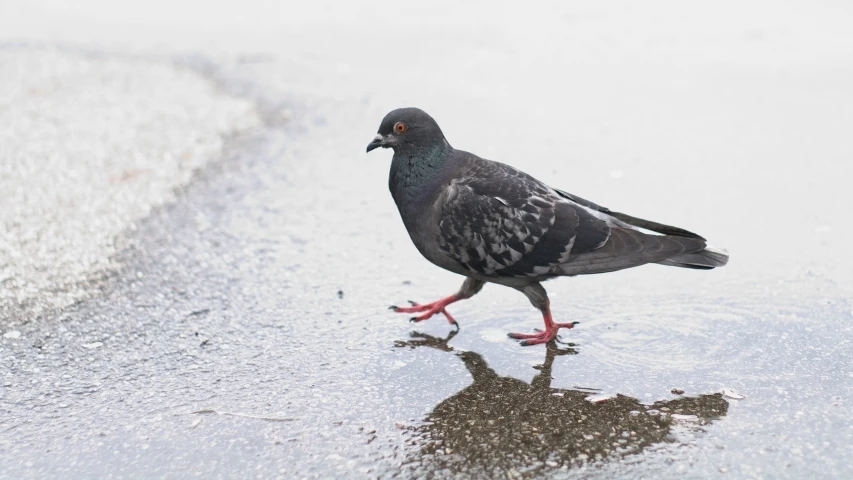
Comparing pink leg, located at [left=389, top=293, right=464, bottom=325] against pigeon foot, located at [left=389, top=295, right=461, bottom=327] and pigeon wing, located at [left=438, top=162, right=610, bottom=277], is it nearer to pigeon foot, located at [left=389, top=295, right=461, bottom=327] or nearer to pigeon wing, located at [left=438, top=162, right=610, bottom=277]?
pigeon foot, located at [left=389, top=295, right=461, bottom=327]

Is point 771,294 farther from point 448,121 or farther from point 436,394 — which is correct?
point 448,121

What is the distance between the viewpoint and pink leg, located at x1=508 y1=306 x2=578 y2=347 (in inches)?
188

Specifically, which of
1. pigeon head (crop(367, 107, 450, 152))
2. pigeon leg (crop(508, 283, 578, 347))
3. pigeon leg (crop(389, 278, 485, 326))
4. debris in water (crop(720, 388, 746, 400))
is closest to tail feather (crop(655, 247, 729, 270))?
pigeon leg (crop(508, 283, 578, 347))

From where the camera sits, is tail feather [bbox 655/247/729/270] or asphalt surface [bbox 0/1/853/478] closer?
asphalt surface [bbox 0/1/853/478]

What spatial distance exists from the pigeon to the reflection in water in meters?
0.62

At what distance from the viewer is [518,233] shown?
4797mm

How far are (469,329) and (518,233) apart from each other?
610 mm

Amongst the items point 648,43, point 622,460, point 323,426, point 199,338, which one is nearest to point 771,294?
point 622,460

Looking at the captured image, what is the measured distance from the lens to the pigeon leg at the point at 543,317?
482 cm

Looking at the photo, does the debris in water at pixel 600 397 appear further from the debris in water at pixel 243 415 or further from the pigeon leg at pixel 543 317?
the debris in water at pixel 243 415

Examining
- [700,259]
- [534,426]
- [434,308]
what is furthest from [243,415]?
[700,259]

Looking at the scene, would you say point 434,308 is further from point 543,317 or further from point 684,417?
point 684,417

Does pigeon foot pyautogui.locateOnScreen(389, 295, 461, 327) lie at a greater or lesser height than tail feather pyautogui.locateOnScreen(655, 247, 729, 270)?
lesser

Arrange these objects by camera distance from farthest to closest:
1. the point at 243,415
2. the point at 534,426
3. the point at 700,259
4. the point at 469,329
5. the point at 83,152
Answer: the point at 83,152, the point at 469,329, the point at 700,259, the point at 243,415, the point at 534,426
